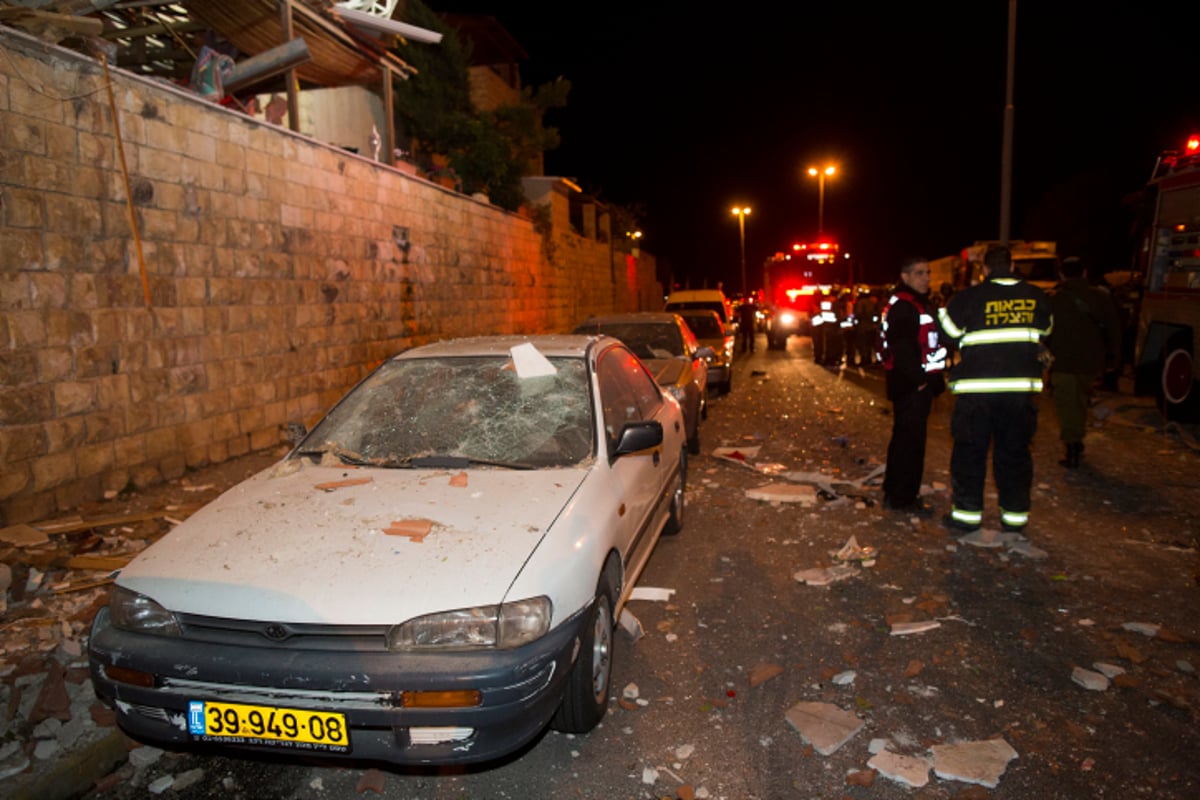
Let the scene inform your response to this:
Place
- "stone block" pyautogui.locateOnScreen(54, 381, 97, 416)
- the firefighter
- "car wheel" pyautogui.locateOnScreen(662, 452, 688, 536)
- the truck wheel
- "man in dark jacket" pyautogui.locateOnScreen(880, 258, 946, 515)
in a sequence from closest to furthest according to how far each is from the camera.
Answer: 1. "stone block" pyautogui.locateOnScreen(54, 381, 97, 416)
2. "car wheel" pyautogui.locateOnScreen(662, 452, 688, 536)
3. "man in dark jacket" pyautogui.locateOnScreen(880, 258, 946, 515)
4. the truck wheel
5. the firefighter

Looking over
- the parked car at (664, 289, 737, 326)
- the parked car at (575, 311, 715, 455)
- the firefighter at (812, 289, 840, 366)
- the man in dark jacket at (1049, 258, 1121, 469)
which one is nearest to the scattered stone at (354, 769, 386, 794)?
the parked car at (575, 311, 715, 455)

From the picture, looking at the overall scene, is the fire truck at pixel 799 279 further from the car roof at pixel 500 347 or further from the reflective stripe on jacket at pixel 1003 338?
the car roof at pixel 500 347

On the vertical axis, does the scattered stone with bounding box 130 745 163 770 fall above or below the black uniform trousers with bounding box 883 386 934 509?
below

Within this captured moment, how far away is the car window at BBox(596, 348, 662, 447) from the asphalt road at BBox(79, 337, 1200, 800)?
1.07 meters

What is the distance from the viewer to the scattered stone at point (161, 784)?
2820 millimetres

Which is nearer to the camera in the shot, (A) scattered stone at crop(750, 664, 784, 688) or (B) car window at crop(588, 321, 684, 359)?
(A) scattered stone at crop(750, 664, 784, 688)

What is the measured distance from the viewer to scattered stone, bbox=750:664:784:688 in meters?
3.51

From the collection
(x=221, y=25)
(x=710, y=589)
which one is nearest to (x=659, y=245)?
Result: (x=221, y=25)

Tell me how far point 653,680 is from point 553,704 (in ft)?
3.38

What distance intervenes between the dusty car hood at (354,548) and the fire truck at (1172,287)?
28.5 ft

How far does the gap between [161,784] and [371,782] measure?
0.78m

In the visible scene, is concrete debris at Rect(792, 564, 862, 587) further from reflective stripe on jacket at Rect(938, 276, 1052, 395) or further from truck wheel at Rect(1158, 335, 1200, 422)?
truck wheel at Rect(1158, 335, 1200, 422)

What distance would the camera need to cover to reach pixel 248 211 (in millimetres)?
7422

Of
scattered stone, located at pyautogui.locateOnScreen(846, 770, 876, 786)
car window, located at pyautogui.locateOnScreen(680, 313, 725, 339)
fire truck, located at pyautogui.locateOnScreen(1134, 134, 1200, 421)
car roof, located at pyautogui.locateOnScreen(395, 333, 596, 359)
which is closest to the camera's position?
scattered stone, located at pyautogui.locateOnScreen(846, 770, 876, 786)
